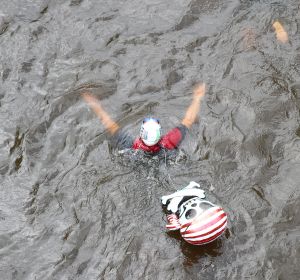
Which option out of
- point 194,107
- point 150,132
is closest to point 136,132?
point 150,132

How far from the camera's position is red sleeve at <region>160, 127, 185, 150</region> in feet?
31.0

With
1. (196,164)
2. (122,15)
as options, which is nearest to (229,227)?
(196,164)

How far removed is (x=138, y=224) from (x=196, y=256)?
3.86ft

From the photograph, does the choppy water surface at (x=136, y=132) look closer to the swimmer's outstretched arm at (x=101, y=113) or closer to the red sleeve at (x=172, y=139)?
the swimmer's outstretched arm at (x=101, y=113)

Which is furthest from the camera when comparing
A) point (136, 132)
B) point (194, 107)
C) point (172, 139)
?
point (194, 107)

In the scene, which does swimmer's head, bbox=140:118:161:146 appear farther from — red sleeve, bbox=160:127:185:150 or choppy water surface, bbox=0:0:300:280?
choppy water surface, bbox=0:0:300:280

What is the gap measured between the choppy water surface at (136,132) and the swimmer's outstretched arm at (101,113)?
15cm

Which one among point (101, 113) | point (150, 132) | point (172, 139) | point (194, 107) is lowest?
point (194, 107)

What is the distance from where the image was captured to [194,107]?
10266 millimetres

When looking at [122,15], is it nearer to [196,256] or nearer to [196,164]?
[196,164]

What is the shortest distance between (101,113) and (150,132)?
1822 mm

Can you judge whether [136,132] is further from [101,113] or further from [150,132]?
[150,132]

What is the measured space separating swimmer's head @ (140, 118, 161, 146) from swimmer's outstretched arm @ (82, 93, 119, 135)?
1.16 metres

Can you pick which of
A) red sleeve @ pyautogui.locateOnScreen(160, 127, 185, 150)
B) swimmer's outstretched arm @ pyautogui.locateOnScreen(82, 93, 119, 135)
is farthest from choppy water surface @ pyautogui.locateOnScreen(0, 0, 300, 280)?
red sleeve @ pyautogui.locateOnScreen(160, 127, 185, 150)
